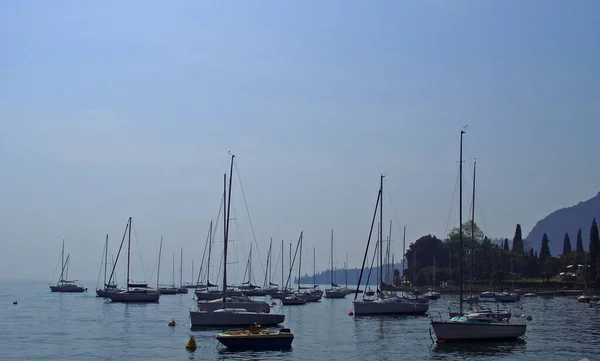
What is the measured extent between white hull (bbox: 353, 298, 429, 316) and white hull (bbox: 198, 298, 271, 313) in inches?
558

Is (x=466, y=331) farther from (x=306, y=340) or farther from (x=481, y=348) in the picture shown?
(x=306, y=340)

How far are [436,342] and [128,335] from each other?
26.0m

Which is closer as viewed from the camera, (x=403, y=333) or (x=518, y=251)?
(x=403, y=333)

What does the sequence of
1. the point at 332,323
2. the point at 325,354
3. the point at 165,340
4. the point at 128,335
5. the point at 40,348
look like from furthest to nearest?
the point at 332,323 → the point at 128,335 → the point at 165,340 → the point at 40,348 → the point at 325,354

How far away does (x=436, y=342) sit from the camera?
52.4 metres

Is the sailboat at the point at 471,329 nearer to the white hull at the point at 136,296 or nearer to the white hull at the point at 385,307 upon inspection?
the white hull at the point at 385,307

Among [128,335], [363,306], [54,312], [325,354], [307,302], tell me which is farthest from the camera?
[307,302]

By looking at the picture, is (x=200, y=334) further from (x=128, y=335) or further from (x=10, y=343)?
(x=10, y=343)

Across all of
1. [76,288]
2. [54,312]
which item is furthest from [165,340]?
[76,288]

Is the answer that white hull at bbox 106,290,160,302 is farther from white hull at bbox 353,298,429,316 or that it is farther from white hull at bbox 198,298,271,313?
white hull at bbox 198,298,271,313

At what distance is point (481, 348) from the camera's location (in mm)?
49219

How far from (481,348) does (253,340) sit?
16.5m

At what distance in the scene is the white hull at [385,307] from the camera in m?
77.3

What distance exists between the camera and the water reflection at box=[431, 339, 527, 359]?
155 feet
